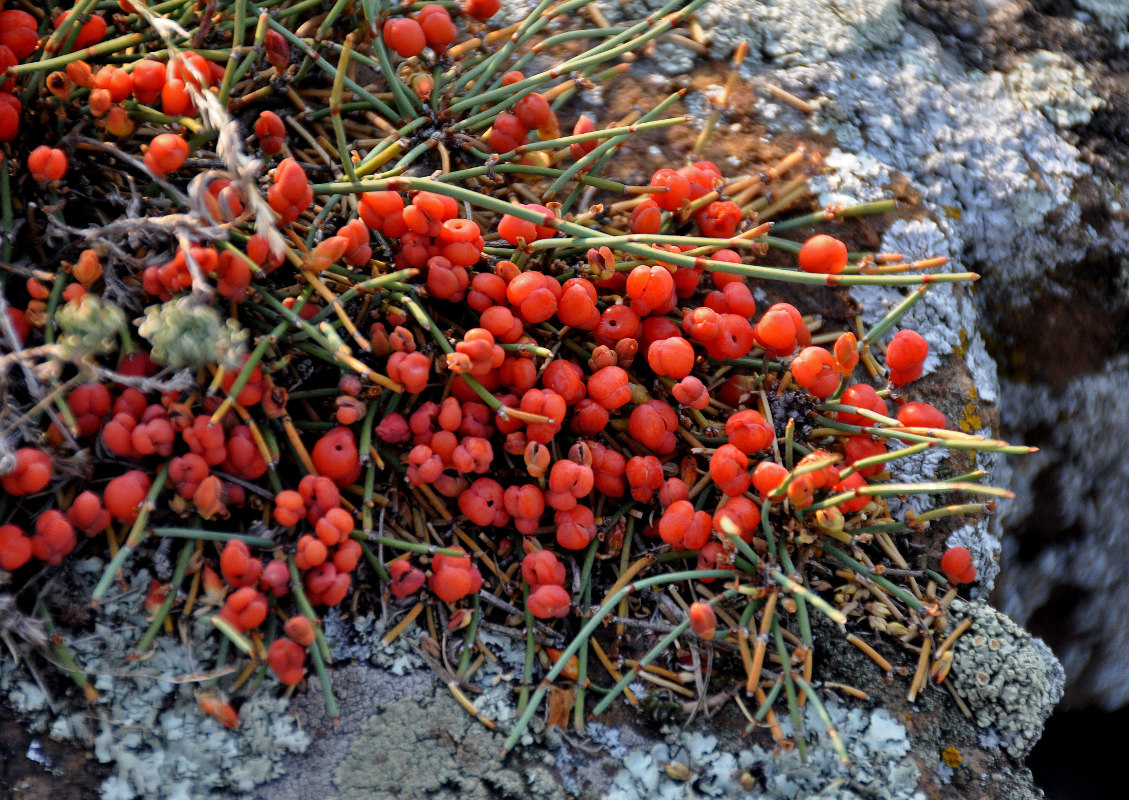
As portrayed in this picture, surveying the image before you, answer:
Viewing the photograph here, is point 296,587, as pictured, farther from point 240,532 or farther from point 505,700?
point 505,700

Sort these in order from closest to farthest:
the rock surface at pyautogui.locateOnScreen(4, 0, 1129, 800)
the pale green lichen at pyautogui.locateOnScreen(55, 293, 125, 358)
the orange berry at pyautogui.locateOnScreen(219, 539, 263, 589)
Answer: the pale green lichen at pyautogui.locateOnScreen(55, 293, 125, 358) < the orange berry at pyautogui.locateOnScreen(219, 539, 263, 589) < the rock surface at pyautogui.locateOnScreen(4, 0, 1129, 800)

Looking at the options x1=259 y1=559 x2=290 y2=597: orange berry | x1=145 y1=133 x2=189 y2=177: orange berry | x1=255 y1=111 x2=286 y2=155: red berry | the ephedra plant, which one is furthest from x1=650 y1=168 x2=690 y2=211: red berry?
x1=259 y1=559 x2=290 y2=597: orange berry

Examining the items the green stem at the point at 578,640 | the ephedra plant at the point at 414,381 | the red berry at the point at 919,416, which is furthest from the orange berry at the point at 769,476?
the red berry at the point at 919,416

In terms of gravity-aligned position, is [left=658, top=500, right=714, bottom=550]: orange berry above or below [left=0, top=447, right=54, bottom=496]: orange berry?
below

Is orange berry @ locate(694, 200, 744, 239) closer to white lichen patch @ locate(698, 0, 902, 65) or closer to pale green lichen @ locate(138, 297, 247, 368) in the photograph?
white lichen patch @ locate(698, 0, 902, 65)

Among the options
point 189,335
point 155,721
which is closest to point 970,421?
point 189,335

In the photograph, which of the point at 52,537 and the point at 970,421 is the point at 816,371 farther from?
the point at 52,537
